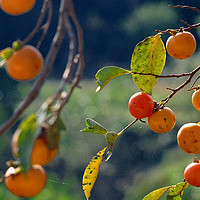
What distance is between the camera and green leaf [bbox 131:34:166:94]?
0.77 m

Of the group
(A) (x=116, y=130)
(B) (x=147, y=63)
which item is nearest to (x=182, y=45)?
(B) (x=147, y=63)

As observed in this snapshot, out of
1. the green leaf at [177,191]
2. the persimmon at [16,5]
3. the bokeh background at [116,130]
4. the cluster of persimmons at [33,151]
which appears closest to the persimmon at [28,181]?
the cluster of persimmons at [33,151]

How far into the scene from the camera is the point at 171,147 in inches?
159

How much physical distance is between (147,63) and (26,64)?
0.37 meters

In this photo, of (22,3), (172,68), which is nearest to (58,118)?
(22,3)

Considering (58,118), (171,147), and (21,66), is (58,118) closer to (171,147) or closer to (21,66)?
(21,66)

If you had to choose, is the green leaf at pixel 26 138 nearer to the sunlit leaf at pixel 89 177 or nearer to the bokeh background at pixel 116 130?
the sunlit leaf at pixel 89 177

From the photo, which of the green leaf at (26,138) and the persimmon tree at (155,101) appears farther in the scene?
the persimmon tree at (155,101)

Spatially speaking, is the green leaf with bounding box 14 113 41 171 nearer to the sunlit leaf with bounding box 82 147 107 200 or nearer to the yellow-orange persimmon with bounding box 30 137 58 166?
the yellow-orange persimmon with bounding box 30 137 58 166

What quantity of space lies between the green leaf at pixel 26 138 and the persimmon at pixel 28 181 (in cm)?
5

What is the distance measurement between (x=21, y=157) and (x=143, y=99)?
1.19 ft

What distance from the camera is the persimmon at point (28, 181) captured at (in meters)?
0.43

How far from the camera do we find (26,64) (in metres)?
0.44

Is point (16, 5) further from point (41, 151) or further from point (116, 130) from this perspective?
point (116, 130)
